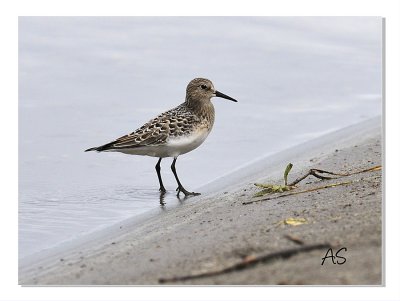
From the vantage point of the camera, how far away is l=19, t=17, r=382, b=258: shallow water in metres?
7.52

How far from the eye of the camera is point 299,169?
8312mm

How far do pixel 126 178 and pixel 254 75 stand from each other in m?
2.87

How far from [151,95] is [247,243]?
4567 mm

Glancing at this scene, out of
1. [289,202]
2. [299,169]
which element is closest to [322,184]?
[289,202]

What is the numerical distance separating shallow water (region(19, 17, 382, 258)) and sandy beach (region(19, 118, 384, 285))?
0.52 metres

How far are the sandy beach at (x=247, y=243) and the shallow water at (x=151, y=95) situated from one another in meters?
0.52

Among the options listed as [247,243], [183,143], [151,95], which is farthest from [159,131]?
[247,243]

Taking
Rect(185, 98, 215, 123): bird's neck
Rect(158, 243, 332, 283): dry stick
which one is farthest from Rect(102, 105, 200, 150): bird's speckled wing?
Rect(158, 243, 332, 283): dry stick

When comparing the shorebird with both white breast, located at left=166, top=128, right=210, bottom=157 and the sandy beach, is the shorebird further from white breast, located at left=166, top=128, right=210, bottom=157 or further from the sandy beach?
the sandy beach

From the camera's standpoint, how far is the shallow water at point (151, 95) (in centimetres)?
752

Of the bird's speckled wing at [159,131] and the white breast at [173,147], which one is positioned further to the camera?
the white breast at [173,147]

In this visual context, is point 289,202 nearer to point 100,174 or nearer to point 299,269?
Result: point 299,269

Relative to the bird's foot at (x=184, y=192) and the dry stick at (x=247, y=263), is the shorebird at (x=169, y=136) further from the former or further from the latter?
the dry stick at (x=247, y=263)

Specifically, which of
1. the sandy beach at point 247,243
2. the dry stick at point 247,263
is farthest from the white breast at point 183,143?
the dry stick at point 247,263
